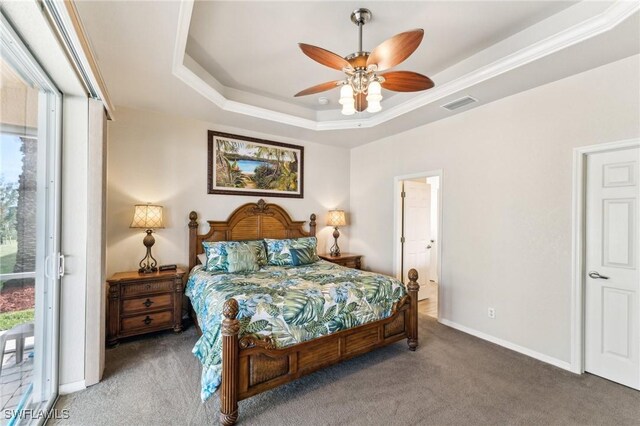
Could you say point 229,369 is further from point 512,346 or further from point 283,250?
point 512,346

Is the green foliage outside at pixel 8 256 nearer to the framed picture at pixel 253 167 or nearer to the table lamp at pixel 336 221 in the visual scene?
the framed picture at pixel 253 167

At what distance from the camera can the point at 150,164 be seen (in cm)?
359

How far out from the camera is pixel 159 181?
12.0 feet

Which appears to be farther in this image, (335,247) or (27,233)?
(335,247)

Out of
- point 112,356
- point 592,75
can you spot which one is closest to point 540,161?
point 592,75

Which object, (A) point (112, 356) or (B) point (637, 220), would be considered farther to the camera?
(A) point (112, 356)

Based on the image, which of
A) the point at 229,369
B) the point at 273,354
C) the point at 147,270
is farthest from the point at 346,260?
the point at 229,369

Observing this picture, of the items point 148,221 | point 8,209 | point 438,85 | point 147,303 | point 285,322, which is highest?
point 438,85

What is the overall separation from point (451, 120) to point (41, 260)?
4459 mm

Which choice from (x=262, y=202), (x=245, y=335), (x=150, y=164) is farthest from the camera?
(x=262, y=202)

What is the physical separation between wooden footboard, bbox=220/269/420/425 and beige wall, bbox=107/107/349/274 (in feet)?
7.37

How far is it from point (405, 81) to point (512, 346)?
3016 mm

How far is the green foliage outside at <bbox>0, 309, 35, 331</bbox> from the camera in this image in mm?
1548

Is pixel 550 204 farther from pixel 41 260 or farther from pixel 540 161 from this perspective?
pixel 41 260
